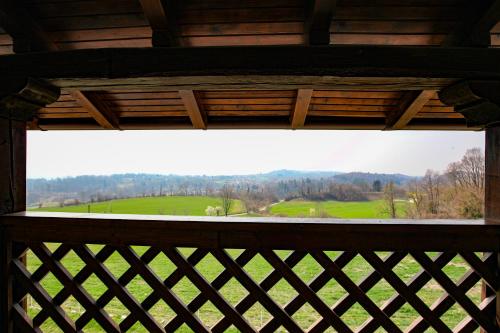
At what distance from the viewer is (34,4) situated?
5.81 feet

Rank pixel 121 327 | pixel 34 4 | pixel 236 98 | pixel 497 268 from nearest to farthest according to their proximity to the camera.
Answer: pixel 497 268, pixel 121 327, pixel 34 4, pixel 236 98

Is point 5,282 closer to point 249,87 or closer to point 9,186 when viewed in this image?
point 9,186

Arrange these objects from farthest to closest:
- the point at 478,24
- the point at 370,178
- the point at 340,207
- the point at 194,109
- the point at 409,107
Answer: the point at 370,178
the point at 340,207
the point at 194,109
the point at 409,107
the point at 478,24

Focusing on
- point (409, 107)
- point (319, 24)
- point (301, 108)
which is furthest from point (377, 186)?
point (319, 24)

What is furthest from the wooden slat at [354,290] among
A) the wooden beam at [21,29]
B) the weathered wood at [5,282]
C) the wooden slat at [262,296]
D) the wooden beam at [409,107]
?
the wooden beam at [21,29]

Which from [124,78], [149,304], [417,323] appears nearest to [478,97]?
[417,323]

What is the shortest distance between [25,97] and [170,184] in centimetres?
500

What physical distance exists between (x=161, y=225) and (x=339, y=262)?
3.35 feet

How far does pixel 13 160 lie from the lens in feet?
5.85

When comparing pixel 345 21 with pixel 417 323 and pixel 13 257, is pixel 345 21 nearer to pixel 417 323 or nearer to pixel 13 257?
pixel 417 323

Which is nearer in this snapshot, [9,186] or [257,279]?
[9,186]

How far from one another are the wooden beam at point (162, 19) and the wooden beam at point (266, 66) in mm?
114

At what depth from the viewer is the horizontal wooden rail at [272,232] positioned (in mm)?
1497

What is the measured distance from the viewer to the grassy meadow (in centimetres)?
382
